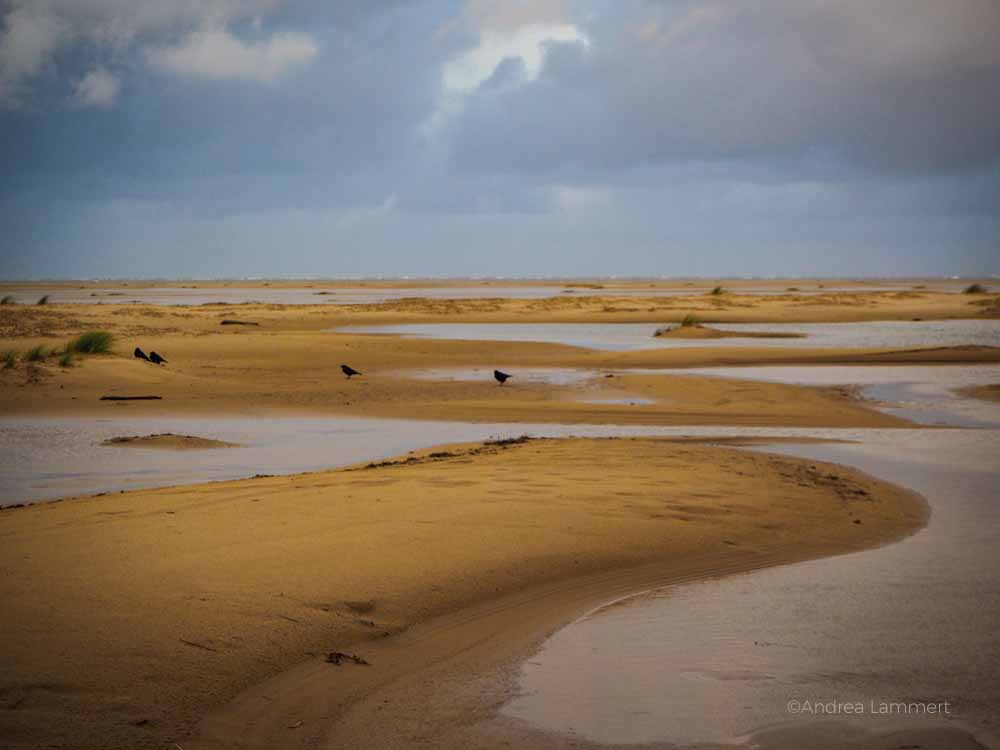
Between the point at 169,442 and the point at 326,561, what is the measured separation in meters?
6.90

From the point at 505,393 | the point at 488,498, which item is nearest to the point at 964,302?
the point at 505,393

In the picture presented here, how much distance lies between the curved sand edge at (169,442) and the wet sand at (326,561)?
3.27 metres

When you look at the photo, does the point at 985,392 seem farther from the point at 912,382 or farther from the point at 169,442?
the point at 169,442

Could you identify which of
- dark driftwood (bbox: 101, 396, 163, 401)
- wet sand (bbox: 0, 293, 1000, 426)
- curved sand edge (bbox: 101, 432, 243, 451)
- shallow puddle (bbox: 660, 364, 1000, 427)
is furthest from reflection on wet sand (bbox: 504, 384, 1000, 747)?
dark driftwood (bbox: 101, 396, 163, 401)

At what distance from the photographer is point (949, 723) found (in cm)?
422

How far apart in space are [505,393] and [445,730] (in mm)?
14412

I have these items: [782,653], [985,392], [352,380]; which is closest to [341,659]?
[782,653]

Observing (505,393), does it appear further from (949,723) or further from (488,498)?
(949,723)

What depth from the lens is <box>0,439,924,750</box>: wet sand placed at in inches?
169

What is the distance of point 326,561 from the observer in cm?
602

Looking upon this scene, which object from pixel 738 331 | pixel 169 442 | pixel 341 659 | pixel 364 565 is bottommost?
pixel 169 442

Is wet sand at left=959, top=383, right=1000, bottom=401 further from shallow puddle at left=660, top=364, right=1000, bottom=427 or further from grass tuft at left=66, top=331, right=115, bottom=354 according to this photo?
grass tuft at left=66, top=331, right=115, bottom=354

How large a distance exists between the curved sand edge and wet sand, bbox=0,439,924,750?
10.7 ft

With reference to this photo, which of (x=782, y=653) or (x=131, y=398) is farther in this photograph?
(x=131, y=398)
